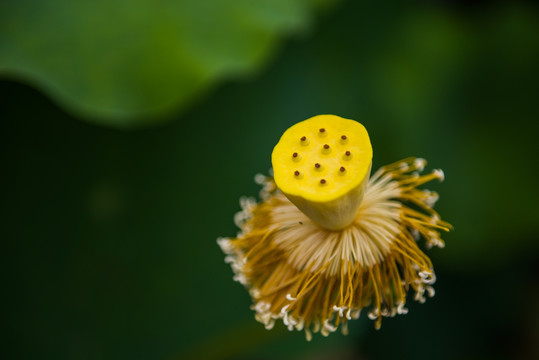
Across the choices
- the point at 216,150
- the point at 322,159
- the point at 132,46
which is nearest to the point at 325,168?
the point at 322,159

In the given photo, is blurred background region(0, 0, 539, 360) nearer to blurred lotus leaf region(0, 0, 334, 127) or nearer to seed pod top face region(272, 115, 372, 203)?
blurred lotus leaf region(0, 0, 334, 127)

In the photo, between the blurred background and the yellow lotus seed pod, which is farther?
the blurred background

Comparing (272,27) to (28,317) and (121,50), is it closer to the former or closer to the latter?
(121,50)

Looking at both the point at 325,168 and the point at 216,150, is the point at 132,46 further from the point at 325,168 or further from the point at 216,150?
the point at 325,168

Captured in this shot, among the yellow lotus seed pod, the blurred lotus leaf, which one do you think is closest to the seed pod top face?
the yellow lotus seed pod

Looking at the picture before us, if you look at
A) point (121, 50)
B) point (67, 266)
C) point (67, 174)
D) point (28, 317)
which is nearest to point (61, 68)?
point (121, 50)

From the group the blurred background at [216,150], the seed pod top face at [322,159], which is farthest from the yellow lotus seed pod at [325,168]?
the blurred background at [216,150]
